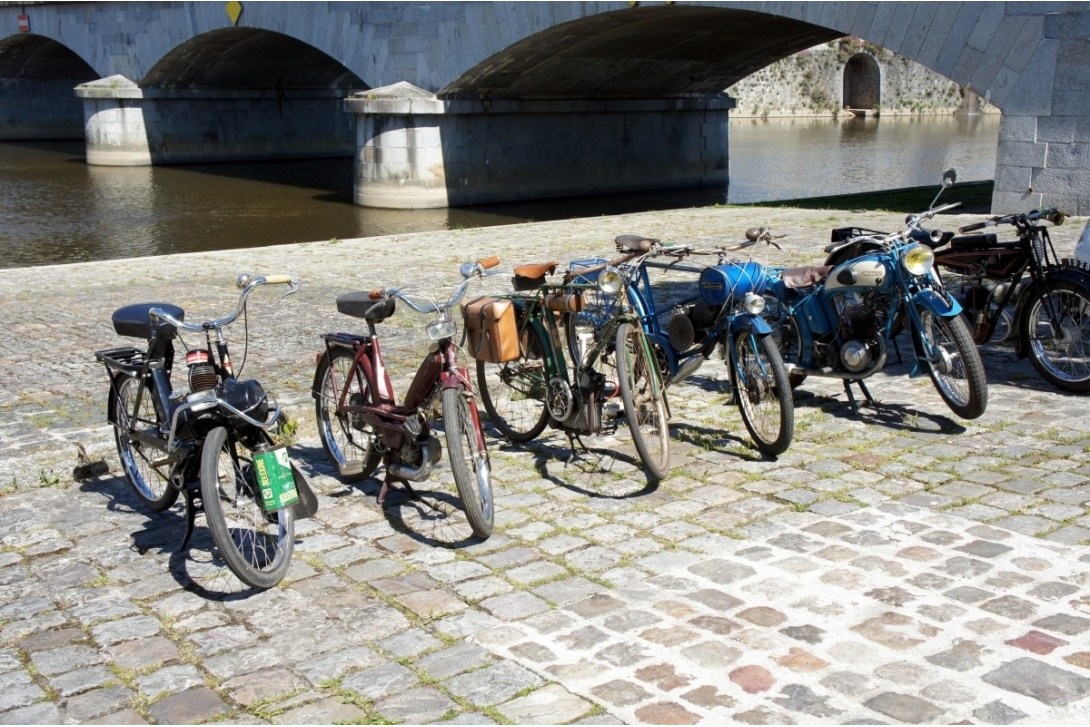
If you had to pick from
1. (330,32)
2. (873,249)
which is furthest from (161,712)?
(330,32)

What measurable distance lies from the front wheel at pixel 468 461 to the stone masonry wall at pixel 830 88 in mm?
51099

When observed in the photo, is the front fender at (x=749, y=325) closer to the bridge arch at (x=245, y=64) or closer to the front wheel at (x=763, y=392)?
the front wheel at (x=763, y=392)

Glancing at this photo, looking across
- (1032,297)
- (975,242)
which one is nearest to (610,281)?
(1032,297)

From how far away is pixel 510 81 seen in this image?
25.0 meters

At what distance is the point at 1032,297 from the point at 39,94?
1772 inches

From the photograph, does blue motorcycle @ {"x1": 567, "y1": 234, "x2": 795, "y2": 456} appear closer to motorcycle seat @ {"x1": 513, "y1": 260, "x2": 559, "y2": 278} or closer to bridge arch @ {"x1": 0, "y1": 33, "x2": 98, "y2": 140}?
motorcycle seat @ {"x1": 513, "y1": 260, "x2": 559, "y2": 278}

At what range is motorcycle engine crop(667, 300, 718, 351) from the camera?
6.16 metres

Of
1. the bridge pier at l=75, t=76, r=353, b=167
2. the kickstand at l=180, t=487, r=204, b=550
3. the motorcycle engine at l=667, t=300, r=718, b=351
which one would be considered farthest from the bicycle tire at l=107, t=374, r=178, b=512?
the bridge pier at l=75, t=76, r=353, b=167

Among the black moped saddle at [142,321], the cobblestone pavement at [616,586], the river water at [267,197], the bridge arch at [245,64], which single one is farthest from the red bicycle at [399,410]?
the bridge arch at [245,64]

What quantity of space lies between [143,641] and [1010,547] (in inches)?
123

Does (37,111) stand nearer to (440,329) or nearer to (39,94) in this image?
(39,94)

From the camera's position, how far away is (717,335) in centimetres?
609

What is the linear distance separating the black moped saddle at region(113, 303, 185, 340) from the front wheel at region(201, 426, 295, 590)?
0.60 m

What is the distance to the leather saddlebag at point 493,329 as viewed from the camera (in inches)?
221
